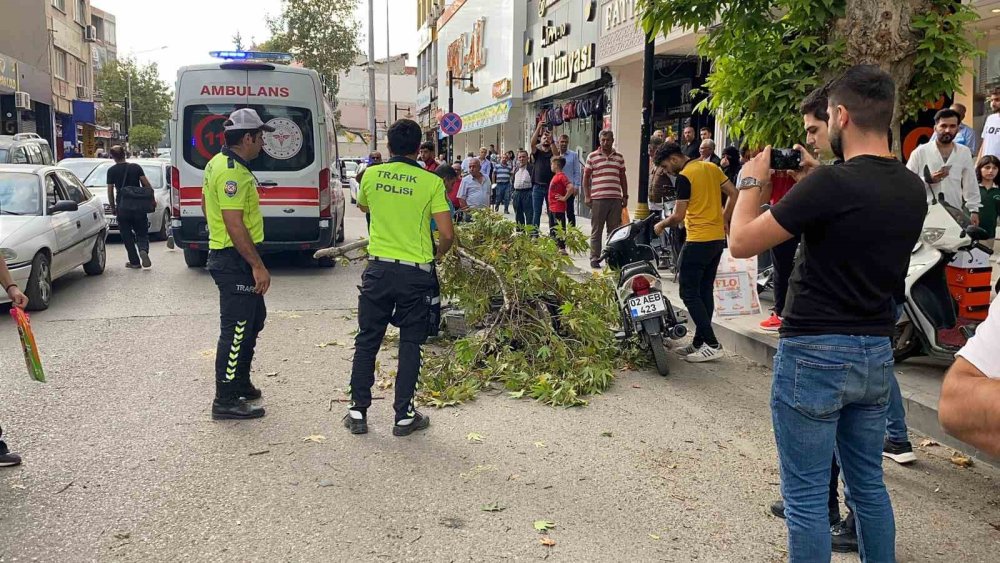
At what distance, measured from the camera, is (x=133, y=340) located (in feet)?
24.9

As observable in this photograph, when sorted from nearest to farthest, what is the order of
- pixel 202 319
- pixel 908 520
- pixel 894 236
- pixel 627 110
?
pixel 894 236
pixel 908 520
pixel 202 319
pixel 627 110

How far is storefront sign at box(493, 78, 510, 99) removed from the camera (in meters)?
28.2

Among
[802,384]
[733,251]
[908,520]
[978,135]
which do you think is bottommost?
[908,520]

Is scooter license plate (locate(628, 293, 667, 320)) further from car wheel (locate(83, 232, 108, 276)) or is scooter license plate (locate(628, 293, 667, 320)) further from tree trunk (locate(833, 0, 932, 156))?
car wheel (locate(83, 232, 108, 276))

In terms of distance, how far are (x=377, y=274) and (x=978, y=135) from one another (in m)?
10.3

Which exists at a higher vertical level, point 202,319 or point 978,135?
point 978,135

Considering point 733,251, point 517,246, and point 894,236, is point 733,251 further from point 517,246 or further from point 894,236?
point 517,246

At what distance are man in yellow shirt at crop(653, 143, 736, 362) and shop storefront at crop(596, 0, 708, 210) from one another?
11.1 metres

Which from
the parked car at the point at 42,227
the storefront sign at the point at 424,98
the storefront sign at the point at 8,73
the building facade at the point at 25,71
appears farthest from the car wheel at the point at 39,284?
the storefront sign at the point at 424,98

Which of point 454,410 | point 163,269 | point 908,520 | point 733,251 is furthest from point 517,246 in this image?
point 163,269

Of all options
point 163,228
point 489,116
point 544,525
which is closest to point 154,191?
point 163,228

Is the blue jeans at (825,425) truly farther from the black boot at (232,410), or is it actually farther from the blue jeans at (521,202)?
the blue jeans at (521,202)

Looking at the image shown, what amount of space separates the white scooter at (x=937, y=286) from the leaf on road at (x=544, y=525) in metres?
3.37

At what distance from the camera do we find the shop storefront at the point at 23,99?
32.2 metres
